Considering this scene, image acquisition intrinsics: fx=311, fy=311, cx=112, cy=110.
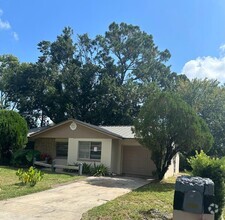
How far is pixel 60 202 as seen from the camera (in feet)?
34.3

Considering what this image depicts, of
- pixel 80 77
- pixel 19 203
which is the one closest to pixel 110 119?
pixel 80 77

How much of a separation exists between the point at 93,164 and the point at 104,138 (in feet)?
6.35

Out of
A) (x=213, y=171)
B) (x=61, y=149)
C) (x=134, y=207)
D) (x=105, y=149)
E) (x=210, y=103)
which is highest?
(x=210, y=103)

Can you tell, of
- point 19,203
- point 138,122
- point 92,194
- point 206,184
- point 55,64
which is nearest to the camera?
point 206,184

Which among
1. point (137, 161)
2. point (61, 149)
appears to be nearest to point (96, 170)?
point (137, 161)

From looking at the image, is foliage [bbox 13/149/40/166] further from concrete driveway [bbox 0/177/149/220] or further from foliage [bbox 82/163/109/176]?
concrete driveway [bbox 0/177/149/220]

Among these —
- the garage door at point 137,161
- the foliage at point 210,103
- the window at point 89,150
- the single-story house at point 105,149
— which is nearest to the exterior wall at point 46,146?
→ the single-story house at point 105,149

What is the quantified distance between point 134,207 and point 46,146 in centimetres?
1580

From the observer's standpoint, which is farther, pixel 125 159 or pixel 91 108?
pixel 91 108

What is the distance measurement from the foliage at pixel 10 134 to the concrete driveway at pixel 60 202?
936 cm

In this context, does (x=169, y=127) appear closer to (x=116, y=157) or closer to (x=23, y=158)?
(x=116, y=157)

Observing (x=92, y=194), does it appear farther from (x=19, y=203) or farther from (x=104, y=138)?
(x=104, y=138)

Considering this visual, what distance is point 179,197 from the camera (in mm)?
7102

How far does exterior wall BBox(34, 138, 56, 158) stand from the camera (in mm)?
24312
